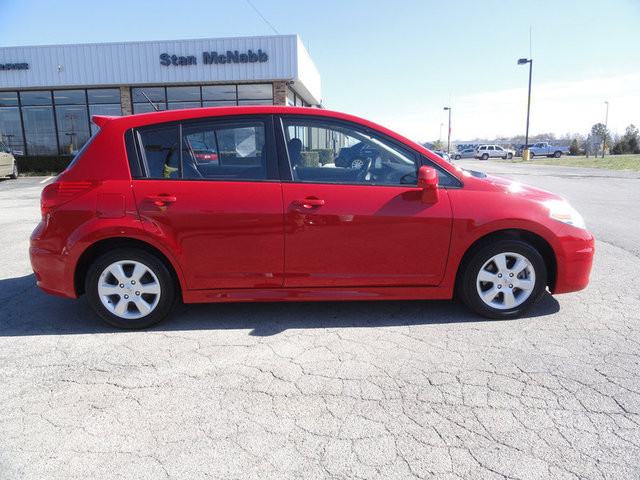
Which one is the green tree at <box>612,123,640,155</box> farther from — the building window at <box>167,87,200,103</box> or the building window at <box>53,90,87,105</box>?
the building window at <box>53,90,87,105</box>

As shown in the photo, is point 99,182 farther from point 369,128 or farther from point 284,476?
point 284,476

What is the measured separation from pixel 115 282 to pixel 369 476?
2.55 metres

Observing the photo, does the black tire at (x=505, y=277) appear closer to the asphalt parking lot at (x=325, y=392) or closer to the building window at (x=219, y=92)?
the asphalt parking lot at (x=325, y=392)

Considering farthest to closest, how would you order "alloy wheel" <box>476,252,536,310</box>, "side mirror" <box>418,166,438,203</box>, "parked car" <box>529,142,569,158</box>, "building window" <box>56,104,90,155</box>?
"parked car" <box>529,142,569,158</box> → "building window" <box>56,104,90,155</box> → "alloy wheel" <box>476,252,536,310</box> → "side mirror" <box>418,166,438,203</box>

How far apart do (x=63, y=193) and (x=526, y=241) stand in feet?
12.2

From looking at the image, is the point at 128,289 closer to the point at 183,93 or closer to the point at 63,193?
the point at 63,193

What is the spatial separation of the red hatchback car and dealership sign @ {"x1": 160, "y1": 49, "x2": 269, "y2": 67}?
1907 cm

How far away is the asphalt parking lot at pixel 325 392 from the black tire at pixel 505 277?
10 cm

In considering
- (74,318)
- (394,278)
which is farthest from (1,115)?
(394,278)

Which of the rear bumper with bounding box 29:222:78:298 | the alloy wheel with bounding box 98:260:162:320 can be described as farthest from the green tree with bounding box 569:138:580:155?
the rear bumper with bounding box 29:222:78:298

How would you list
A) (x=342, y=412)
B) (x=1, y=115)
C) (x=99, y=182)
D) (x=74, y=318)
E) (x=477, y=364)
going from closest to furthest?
(x=342, y=412) < (x=477, y=364) < (x=99, y=182) < (x=74, y=318) < (x=1, y=115)

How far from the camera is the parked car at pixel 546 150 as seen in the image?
53841 mm

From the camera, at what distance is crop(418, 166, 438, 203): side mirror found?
3.52m

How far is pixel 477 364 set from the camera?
3082mm
